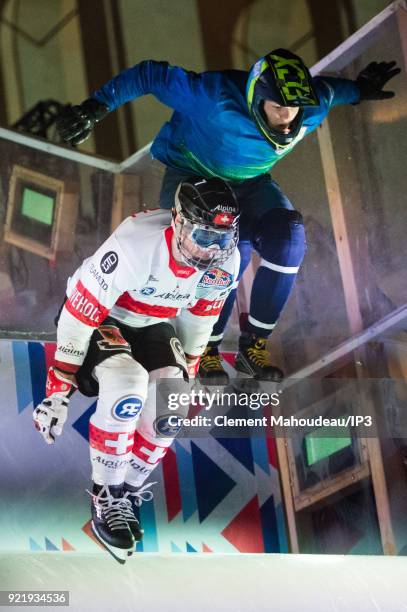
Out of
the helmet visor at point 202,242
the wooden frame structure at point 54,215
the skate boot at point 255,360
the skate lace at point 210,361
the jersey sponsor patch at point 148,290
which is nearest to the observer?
the helmet visor at point 202,242

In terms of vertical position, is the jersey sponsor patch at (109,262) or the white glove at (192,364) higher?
the jersey sponsor patch at (109,262)

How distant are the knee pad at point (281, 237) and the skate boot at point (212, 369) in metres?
0.41

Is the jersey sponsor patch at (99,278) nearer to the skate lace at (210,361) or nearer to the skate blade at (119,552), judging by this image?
the skate lace at (210,361)

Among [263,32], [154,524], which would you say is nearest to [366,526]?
[154,524]

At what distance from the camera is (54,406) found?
125 inches

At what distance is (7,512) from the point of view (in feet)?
11.9

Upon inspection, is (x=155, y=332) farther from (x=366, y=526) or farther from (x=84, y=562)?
(x=366, y=526)

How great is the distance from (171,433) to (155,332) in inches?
13.1

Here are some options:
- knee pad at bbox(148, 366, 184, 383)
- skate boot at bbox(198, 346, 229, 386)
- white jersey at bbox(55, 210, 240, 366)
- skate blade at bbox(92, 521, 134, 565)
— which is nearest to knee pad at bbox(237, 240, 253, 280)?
white jersey at bbox(55, 210, 240, 366)

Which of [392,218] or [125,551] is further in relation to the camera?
[392,218]

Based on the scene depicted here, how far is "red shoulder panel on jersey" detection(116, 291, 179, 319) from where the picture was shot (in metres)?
3.25

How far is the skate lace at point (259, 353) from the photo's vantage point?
350 cm

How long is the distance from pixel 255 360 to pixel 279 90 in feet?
3.07

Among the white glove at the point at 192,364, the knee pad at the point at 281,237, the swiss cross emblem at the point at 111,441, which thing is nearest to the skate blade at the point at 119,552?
the swiss cross emblem at the point at 111,441
